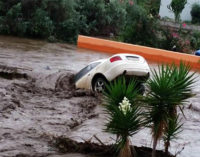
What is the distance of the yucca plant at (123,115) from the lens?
5.37 meters

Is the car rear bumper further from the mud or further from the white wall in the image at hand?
the white wall

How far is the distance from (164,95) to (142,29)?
19.8m

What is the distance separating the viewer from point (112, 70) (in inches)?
410

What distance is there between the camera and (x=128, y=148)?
17.9ft

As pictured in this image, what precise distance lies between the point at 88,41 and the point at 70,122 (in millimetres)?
15401

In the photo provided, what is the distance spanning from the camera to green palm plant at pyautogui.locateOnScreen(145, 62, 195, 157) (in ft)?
17.2

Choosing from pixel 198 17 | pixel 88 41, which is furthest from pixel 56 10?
pixel 198 17

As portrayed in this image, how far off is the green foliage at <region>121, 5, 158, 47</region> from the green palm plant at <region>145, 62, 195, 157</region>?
63.5 feet

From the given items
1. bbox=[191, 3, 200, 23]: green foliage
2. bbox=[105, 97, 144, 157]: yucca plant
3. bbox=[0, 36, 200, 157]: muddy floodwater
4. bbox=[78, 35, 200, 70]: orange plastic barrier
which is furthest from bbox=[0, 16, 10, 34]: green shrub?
bbox=[105, 97, 144, 157]: yucca plant

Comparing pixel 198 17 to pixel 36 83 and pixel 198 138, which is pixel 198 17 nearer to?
pixel 36 83

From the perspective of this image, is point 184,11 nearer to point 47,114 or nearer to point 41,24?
point 41,24

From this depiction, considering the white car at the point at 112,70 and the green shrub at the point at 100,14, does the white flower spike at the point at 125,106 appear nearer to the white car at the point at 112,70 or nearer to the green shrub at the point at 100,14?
the white car at the point at 112,70

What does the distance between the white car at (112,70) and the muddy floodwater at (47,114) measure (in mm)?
300

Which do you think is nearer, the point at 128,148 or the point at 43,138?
the point at 128,148
